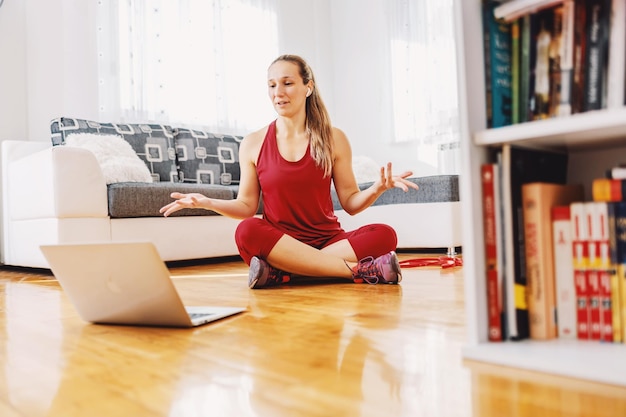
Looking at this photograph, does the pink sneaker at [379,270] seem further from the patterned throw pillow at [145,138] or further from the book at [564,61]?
the patterned throw pillow at [145,138]

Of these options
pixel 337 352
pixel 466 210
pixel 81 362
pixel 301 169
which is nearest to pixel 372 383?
pixel 337 352

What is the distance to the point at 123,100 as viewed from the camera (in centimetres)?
386

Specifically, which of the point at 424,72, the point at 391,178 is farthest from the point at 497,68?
the point at 424,72

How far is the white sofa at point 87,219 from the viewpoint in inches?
100

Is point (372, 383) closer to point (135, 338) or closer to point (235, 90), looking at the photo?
point (135, 338)

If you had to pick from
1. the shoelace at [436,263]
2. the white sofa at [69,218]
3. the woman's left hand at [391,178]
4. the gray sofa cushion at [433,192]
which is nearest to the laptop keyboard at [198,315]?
the woman's left hand at [391,178]

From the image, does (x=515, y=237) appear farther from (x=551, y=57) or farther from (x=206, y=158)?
(x=206, y=158)

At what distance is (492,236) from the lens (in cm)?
85

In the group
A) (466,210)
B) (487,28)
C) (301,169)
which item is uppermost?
(487,28)

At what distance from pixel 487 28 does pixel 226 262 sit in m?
2.57

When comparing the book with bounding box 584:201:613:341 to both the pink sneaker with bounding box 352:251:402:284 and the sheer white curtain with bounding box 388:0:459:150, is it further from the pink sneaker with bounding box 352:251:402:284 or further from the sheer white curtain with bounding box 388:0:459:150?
the sheer white curtain with bounding box 388:0:459:150

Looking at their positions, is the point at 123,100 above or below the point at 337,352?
above

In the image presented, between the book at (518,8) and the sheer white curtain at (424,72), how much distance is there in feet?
11.8

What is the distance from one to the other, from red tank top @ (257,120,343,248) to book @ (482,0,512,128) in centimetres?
111
